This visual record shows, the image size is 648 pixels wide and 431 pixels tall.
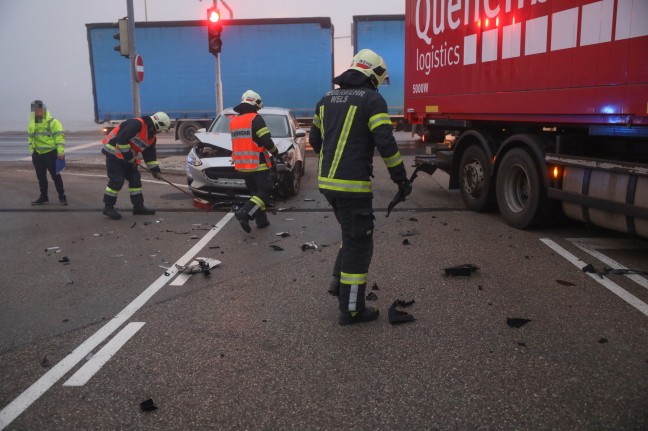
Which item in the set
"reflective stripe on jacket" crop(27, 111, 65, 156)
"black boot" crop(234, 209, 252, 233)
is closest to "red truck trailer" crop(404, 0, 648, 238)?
"black boot" crop(234, 209, 252, 233)

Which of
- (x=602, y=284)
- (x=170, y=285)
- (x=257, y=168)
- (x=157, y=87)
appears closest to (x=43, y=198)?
(x=257, y=168)

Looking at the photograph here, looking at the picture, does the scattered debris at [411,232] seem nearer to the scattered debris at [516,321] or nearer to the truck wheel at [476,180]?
the truck wheel at [476,180]

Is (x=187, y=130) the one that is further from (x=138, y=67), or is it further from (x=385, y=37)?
(x=385, y=37)

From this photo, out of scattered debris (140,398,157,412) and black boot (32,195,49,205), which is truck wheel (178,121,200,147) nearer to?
black boot (32,195,49,205)

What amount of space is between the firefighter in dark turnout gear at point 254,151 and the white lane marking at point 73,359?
2158mm

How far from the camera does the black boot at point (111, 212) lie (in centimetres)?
881

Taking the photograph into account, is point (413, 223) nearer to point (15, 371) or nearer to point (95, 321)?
point (95, 321)

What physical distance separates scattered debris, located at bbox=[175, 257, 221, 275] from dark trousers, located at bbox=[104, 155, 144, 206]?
3.26 m

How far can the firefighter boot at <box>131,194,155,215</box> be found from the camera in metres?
9.12

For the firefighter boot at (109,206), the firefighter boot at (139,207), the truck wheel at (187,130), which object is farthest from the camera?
the truck wheel at (187,130)

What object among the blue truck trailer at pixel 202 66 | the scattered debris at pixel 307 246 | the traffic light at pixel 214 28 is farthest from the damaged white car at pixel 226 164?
the blue truck trailer at pixel 202 66

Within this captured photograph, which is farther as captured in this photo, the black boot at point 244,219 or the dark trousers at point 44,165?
the dark trousers at point 44,165

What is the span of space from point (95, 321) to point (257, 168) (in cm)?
389

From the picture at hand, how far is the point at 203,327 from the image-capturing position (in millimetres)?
4402
